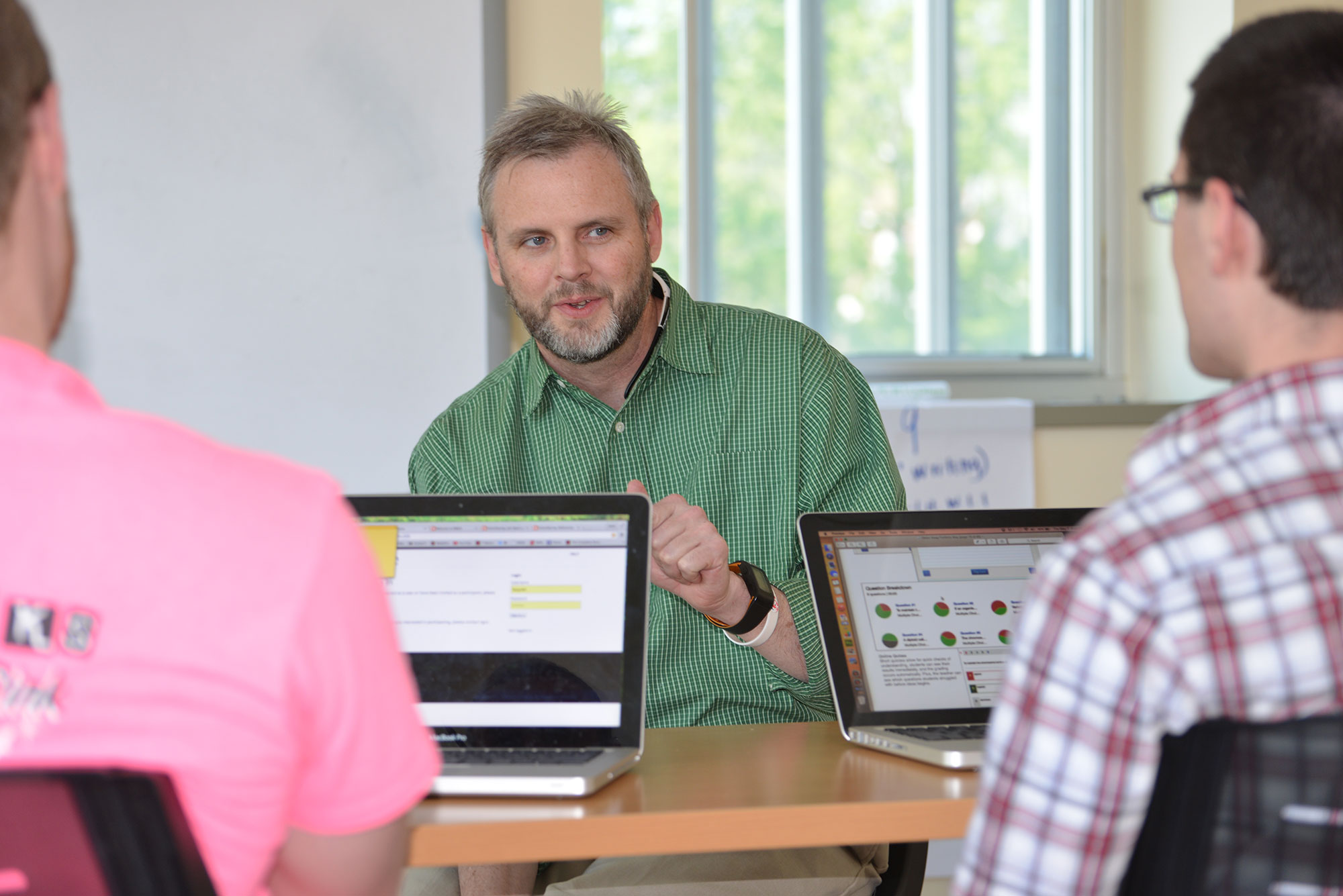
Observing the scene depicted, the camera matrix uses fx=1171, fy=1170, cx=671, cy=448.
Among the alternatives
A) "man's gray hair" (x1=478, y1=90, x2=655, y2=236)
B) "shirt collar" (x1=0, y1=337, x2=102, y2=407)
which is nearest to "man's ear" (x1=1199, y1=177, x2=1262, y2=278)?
"shirt collar" (x1=0, y1=337, x2=102, y2=407)

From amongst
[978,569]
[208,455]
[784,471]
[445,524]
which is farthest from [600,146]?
[208,455]

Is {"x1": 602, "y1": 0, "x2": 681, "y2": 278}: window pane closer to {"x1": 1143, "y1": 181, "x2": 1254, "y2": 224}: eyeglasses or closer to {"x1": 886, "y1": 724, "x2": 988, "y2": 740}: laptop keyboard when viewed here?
{"x1": 886, "y1": 724, "x2": 988, "y2": 740}: laptop keyboard

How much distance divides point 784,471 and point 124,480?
1.14m

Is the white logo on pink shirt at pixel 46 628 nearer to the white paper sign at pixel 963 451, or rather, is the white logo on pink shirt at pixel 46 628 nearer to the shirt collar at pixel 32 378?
the shirt collar at pixel 32 378

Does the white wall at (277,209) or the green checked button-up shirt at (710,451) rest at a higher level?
the white wall at (277,209)

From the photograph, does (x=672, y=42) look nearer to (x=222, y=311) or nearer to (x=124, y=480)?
(x=222, y=311)

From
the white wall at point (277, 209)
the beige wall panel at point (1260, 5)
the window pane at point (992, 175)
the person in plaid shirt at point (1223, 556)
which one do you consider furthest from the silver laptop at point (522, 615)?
the beige wall panel at point (1260, 5)

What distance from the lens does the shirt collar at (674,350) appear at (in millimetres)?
1688

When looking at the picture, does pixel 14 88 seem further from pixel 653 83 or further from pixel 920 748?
pixel 653 83

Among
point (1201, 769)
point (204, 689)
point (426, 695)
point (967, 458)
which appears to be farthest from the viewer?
point (967, 458)

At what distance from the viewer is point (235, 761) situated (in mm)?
565

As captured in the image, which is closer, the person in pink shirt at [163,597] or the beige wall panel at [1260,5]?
the person in pink shirt at [163,597]

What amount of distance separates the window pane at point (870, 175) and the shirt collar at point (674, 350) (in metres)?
1.06

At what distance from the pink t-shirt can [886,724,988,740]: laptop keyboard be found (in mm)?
679
